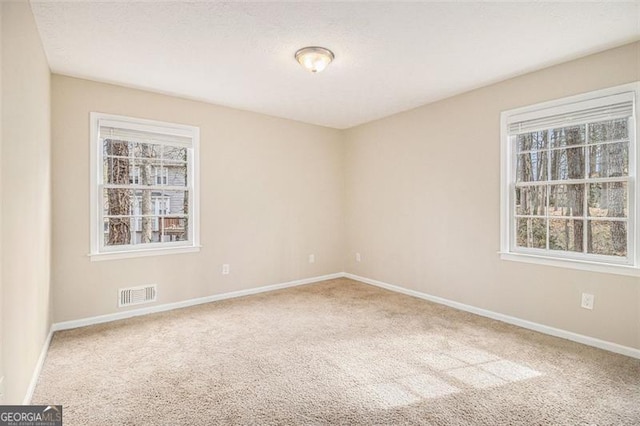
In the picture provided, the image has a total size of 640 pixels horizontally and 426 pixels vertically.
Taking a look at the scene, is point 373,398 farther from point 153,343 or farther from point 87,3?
point 87,3

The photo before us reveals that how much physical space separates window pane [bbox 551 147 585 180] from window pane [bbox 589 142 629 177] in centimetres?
7

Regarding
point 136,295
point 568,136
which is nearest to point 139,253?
point 136,295

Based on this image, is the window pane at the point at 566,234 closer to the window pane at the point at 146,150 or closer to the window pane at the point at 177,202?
the window pane at the point at 177,202

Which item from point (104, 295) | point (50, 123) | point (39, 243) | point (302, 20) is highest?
point (302, 20)

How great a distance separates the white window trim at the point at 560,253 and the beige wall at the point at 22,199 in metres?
3.92

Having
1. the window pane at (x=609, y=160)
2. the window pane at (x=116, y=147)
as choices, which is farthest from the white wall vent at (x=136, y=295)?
the window pane at (x=609, y=160)

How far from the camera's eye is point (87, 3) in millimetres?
2137

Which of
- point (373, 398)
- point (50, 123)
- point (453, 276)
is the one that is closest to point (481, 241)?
point (453, 276)

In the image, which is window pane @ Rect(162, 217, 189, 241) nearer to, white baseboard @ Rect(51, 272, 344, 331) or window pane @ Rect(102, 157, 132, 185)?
window pane @ Rect(102, 157, 132, 185)

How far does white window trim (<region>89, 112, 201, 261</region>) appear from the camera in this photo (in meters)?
3.38

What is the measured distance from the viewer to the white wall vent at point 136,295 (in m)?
3.55

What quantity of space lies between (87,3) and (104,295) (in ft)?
8.80

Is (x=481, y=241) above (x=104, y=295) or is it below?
above

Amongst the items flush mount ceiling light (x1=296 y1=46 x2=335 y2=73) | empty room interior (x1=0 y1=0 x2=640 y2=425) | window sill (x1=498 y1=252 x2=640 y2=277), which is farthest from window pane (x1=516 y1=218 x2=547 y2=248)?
flush mount ceiling light (x1=296 y1=46 x2=335 y2=73)
